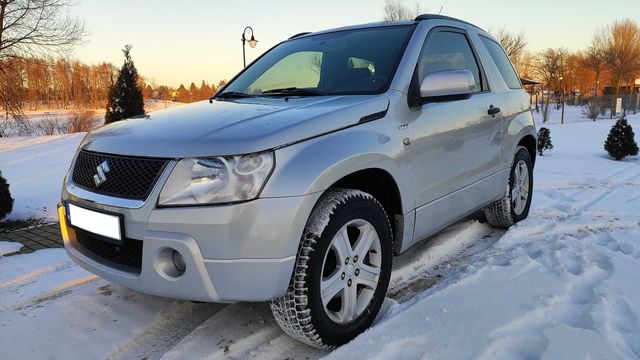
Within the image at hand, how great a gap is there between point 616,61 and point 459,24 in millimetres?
52769

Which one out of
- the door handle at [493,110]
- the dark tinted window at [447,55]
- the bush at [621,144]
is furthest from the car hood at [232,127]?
the bush at [621,144]

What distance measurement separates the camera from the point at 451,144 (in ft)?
10.4

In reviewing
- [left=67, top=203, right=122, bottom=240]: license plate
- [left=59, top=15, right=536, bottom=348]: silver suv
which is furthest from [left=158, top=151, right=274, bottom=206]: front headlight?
[left=67, top=203, right=122, bottom=240]: license plate

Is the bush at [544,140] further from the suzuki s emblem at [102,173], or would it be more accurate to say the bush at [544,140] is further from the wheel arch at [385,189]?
the suzuki s emblem at [102,173]

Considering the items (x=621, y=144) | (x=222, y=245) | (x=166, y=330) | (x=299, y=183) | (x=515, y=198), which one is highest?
(x=299, y=183)

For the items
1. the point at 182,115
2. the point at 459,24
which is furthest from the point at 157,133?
the point at 459,24

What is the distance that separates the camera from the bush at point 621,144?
9656 mm

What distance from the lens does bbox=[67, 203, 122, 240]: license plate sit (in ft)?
7.16

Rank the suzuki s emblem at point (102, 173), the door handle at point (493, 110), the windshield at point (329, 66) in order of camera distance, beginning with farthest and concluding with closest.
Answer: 1. the door handle at point (493, 110)
2. the windshield at point (329, 66)
3. the suzuki s emblem at point (102, 173)

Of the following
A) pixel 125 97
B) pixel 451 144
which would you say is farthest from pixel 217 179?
pixel 125 97

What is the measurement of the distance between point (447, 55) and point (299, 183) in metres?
2.02

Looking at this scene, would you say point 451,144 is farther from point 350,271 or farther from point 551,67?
point 551,67

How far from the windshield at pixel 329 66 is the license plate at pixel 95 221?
4.60 feet

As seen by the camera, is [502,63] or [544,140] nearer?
[502,63]
